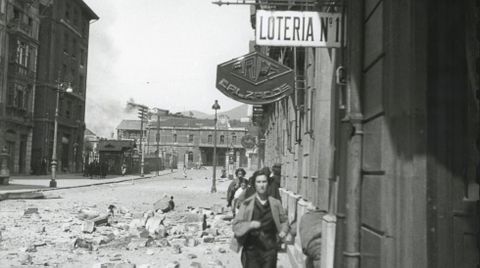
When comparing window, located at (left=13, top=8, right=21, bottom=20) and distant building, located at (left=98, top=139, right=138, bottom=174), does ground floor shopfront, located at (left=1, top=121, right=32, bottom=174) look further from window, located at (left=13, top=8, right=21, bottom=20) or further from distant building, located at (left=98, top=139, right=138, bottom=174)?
window, located at (left=13, top=8, right=21, bottom=20)

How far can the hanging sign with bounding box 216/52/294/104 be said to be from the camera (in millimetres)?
6125

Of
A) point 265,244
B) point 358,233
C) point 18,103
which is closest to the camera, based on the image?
point 358,233

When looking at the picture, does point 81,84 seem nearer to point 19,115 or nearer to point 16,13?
point 19,115

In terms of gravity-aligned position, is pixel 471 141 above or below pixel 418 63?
below

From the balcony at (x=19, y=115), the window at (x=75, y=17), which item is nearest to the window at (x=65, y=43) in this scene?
the window at (x=75, y=17)

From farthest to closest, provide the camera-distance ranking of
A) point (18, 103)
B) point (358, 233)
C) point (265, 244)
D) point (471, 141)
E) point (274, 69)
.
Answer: point (18, 103), point (274, 69), point (265, 244), point (358, 233), point (471, 141)

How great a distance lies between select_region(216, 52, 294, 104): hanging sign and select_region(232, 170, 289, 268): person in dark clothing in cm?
160

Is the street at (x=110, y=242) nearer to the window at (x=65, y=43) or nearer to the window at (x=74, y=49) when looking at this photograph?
the window at (x=65, y=43)

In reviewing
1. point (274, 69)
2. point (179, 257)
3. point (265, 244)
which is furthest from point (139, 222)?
point (265, 244)

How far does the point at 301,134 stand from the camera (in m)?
10.3

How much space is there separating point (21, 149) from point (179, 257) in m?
35.5

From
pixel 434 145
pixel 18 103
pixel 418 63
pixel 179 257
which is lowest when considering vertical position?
pixel 179 257

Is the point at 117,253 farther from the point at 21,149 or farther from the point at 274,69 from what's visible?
the point at 21,149

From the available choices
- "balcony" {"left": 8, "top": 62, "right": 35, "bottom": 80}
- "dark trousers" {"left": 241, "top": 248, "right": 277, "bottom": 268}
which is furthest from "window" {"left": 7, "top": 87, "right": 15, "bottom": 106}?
"dark trousers" {"left": 241, "top": 248, "right": 277, "bottom": 268}
